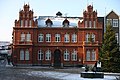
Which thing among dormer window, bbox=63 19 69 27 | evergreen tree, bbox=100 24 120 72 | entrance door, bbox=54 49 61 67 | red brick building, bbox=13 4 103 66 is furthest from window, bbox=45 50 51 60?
evergreen tree, bbox=100 24 120 72

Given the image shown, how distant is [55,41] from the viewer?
55.7 m

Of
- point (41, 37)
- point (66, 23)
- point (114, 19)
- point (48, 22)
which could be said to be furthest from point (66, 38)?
point (114, 19)

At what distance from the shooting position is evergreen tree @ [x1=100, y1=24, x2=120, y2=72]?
3581 cm

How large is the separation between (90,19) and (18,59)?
16.8 m

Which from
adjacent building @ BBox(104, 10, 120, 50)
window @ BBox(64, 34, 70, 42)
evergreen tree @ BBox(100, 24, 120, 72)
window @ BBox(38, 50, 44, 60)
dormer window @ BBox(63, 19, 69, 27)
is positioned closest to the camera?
evergreen tree @ BBox(100, 24, 120, 72)

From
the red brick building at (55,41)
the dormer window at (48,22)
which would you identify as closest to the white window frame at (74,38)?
the red brick building at (55,41)

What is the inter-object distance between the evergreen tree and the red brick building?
58.6 feet

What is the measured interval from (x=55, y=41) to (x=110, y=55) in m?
21.1

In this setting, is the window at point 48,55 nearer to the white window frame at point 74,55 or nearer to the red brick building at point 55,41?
the red brick building at point 55,41

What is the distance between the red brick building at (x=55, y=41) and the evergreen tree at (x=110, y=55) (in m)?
17.9

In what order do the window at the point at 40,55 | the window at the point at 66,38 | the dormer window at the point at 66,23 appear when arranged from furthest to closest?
the dormer window at the point at 66,23 < the window at the point at 66,38 < the window at the point at 40,55

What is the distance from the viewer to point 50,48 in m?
55.3

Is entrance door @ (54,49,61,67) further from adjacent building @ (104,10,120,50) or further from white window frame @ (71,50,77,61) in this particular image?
adjacent building @ (104,10,120,50)

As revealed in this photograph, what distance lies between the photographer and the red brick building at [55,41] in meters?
54.6
